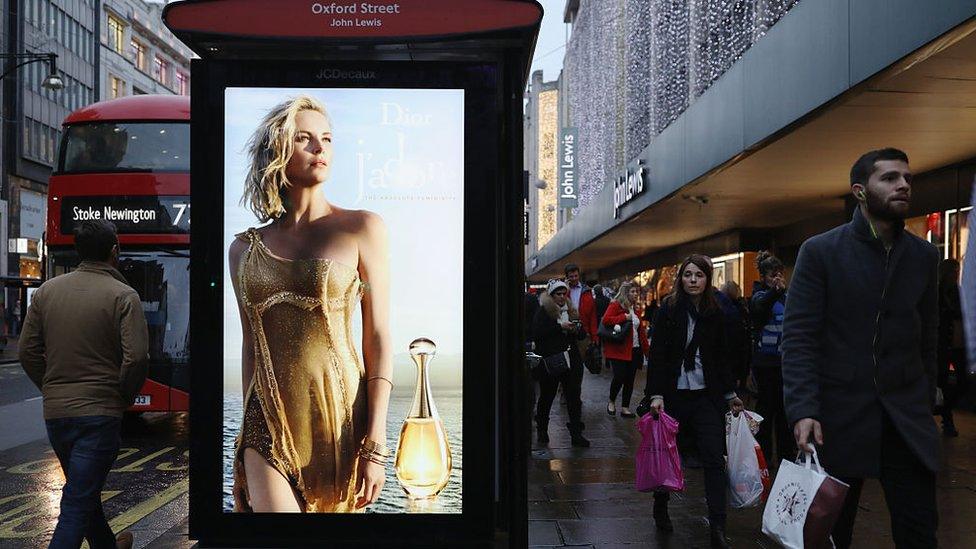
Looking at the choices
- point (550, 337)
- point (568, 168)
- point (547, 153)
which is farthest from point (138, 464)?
point (547, 153)

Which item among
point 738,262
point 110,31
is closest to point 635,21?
point 738,262

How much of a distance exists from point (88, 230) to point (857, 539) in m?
4.44

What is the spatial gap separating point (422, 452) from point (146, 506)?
343cm

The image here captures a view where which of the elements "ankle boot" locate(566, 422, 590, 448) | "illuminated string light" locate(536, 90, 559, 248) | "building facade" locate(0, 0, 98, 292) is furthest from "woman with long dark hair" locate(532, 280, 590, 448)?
"illuminated string light" locate(536, 90, 559, 248)

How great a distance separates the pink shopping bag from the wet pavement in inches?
106

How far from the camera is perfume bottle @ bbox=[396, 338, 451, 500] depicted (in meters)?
4.16

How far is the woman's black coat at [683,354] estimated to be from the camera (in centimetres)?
548

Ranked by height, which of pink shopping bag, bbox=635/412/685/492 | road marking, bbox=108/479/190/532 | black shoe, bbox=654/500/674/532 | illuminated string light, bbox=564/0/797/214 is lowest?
road marking, bbox=108/479/190/532

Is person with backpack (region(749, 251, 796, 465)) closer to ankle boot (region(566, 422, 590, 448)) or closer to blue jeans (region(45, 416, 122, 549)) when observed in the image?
ankle boot (region(566, 422, 590, 448))

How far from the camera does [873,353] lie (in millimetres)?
3396

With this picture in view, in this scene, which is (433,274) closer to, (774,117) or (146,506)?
(146,506)

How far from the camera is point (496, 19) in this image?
4.05 metres

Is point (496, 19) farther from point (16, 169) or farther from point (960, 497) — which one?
point (16, 169)

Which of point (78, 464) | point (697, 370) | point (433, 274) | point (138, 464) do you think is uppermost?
point (433, 274)
